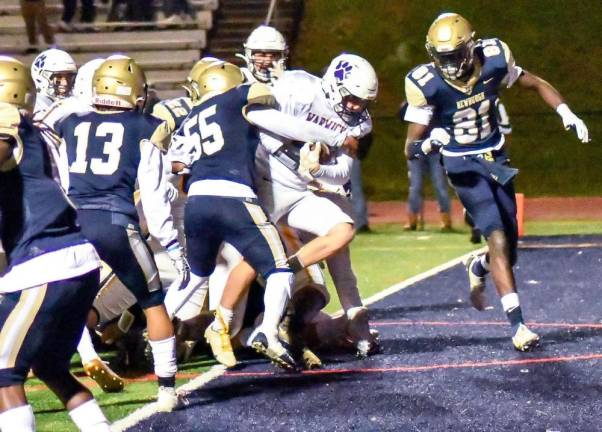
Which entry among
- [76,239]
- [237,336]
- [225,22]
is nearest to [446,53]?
[237,336]

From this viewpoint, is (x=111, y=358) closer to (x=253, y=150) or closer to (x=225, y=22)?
(x=253, y=150)

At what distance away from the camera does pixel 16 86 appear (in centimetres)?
454

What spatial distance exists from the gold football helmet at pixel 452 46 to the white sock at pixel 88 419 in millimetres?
3168

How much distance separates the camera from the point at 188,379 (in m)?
6.08

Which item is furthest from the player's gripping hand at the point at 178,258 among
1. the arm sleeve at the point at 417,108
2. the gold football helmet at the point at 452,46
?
the gold football helmet at the point at 452,46

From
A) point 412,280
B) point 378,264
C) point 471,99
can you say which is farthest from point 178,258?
point 378,264

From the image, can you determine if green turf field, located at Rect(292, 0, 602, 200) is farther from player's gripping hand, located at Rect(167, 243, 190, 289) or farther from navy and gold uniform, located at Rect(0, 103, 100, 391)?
navy and gold uniform, located at Rect(0, 103, 100, 391)

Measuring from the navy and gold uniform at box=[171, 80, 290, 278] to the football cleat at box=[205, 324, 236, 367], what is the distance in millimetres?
378

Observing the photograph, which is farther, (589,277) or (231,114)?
(589,277)

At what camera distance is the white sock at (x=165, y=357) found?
210 inches

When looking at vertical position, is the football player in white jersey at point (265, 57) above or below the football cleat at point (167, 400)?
above

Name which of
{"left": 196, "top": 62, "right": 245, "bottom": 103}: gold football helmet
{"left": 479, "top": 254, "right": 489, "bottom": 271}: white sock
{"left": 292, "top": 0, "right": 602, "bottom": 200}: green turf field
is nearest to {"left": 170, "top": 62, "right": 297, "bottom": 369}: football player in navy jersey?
{"left": 196, "top": 62, "right": 245, "bottom": 103}: gold football helmet

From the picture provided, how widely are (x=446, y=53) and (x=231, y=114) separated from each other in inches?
56.8

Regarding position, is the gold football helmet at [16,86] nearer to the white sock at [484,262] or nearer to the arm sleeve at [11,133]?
the arm sleeve at [11,133]
